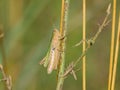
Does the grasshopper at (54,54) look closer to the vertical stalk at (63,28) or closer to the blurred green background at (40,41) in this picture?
the vertical stalk at (63,28)

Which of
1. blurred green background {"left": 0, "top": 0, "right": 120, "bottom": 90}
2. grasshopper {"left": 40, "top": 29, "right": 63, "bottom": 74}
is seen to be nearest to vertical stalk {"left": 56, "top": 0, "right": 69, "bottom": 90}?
grasshopper {"left": 40, "top": 29, "right": 63, "bottom": 74}

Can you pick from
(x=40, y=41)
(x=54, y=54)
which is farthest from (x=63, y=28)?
(x=40, y=41)

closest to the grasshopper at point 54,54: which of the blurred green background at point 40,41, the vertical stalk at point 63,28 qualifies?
the vertical stalk at point 63,28

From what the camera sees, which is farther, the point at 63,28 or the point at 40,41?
the point at 40,41

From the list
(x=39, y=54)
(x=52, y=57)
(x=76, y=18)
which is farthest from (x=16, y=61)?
(x=52, y=57)

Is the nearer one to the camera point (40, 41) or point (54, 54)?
point (54, 54)

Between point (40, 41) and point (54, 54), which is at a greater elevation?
point (54, 54)

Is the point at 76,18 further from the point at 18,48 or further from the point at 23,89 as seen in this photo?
the point at 23,89

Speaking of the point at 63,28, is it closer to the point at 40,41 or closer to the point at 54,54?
the point at 54,54

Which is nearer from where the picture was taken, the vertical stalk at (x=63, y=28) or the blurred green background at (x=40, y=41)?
the vertical stalk at (x=63, y=28)
